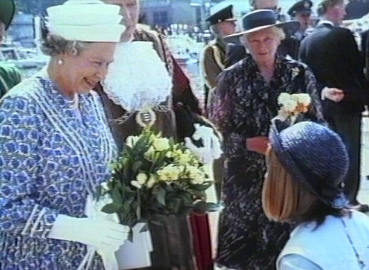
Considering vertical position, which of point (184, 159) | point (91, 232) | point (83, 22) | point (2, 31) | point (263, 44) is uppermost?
point (83, 22)

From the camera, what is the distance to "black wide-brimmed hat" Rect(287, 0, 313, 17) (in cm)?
537

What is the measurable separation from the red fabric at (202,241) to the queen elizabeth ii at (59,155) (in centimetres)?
34

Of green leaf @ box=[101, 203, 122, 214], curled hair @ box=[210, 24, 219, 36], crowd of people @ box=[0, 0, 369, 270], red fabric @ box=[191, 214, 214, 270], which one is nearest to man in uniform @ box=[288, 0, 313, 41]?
curled hair @ box=[210, 24, 219, 36]

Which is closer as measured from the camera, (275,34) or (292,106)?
(292,106)

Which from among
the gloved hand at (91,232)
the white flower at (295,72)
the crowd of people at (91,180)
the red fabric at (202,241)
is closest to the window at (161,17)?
the white flower at (295,72)

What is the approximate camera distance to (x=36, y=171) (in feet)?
5.32

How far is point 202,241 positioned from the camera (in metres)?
2.11

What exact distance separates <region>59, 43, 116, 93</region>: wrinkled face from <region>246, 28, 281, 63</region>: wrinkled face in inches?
53.4

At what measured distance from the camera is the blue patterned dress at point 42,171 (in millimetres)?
1597

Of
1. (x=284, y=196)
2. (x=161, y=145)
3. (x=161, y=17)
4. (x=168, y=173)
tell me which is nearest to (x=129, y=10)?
(x=161, y=145)

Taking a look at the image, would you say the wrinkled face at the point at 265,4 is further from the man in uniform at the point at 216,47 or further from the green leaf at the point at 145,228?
the green leaf at the point at 145,228

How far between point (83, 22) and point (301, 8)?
3944 millimetres

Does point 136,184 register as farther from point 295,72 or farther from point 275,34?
point 275,34

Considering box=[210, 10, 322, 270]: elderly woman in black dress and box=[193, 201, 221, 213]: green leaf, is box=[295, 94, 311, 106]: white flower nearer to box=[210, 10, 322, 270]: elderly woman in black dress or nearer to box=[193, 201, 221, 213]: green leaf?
box=[210, 10, 322, 270]: elderly woman in black dress
